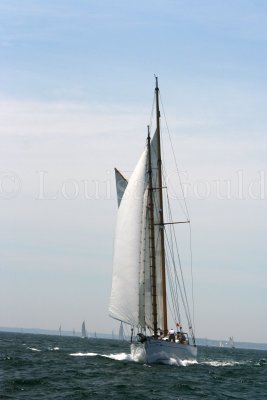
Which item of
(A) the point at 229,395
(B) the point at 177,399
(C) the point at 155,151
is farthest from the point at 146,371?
(C) the point at 155,151

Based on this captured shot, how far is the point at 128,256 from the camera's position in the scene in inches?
2197

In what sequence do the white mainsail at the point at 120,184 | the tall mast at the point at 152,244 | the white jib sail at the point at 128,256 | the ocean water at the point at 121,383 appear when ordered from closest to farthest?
the ocean water at the point at 121,383 → the white jib sail at the point at 128,256 → the tall mast at the point at 152,244 → the white mainsail at the point at 120,184

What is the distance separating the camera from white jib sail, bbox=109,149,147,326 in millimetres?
55156

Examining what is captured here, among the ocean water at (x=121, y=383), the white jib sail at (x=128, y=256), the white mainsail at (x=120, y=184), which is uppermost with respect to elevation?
the white mainsail at (x=120, y=184)

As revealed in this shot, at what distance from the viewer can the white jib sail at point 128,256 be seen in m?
55.2

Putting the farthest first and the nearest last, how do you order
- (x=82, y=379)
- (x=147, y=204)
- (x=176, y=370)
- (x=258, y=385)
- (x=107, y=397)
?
(x=147, y=204), (x=176, y=370), (x=258, y=385), (x=82, y=379), (x=107, y=397)

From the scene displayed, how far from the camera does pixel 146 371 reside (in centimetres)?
4803

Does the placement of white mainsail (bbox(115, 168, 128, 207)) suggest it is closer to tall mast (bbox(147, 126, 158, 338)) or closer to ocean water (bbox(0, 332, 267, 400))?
tall mast (bbox(147, 126, 158, 338))

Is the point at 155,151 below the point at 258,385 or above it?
above

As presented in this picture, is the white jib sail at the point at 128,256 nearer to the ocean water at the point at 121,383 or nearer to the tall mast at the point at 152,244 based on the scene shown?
the tall mast at the point at 152,244

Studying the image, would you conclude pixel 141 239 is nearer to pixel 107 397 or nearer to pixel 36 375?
pixel 36 375

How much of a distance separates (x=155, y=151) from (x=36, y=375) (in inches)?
941

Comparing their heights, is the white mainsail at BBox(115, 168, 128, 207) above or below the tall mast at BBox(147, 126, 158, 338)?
above

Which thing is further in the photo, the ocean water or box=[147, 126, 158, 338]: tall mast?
box=[147, 126, 158, 338]: tall mast
